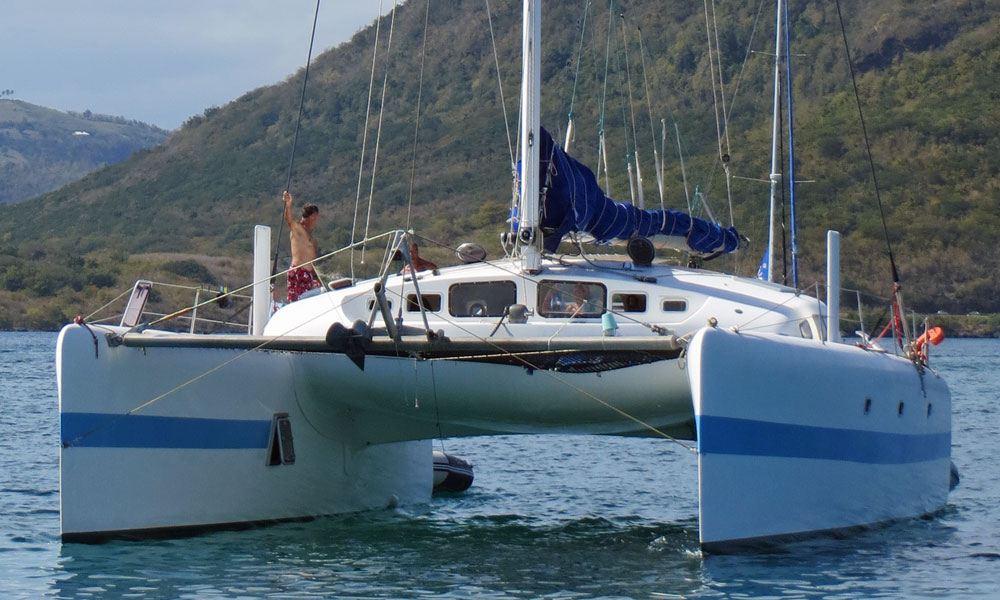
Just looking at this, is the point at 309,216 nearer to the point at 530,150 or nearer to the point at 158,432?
the point at 530,150

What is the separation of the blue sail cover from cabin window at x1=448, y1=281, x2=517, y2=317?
52 cm

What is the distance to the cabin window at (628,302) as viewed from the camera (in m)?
9.59

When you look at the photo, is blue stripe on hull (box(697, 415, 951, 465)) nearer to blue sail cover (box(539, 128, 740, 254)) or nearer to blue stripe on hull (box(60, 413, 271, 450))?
blue sail cover (box(539, 128, 740, 254))

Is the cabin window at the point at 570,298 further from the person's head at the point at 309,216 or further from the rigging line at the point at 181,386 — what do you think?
the person's head at the point at 309,216

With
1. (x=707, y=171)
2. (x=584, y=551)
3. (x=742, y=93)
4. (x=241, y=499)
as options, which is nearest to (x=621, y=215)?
(x=584, y=551)

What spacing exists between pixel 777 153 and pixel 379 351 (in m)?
10.3

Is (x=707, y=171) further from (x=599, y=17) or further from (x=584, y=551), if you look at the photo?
(x=584, y=551)

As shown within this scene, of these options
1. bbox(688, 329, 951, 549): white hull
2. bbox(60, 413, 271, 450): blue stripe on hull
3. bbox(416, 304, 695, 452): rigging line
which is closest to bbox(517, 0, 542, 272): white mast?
bbox(416, 304, 695, 452): rigging line

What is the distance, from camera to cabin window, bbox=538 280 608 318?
9.53 m

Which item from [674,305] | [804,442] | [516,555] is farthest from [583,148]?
[804,442]

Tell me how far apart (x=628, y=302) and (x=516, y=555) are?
6.04 ft

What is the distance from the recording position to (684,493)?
503 inches

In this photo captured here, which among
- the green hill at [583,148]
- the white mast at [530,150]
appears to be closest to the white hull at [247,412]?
the white mast at [530,150]

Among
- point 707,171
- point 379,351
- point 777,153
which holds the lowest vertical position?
point 379,351
